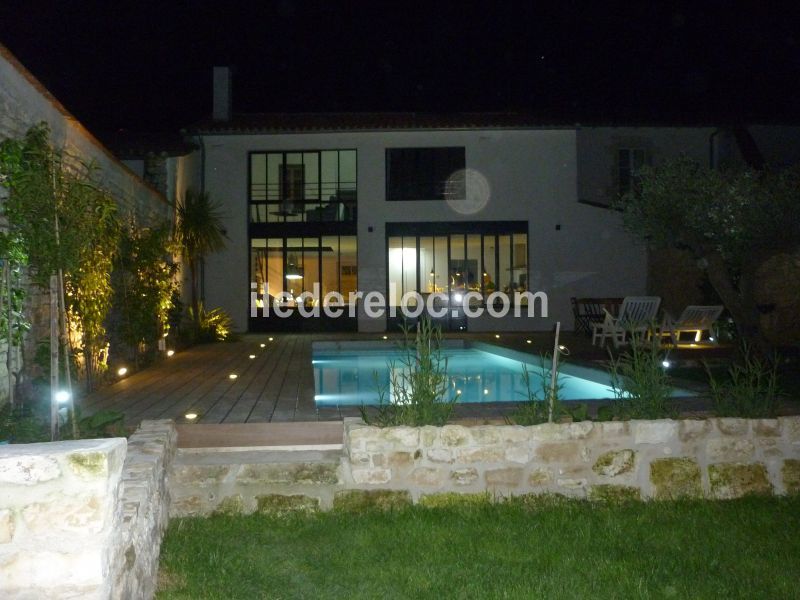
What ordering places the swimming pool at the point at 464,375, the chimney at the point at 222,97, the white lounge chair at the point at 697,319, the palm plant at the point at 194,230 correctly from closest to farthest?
the swimming pool at the point at 464,375 → the white lounge chair at the point at 697,319 → the palm plant at the point at 194,230 → the chimney at the point at 222,97

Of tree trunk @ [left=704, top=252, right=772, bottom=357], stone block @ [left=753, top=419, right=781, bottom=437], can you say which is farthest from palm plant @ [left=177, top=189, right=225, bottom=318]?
stone block @ [left=753, top=419, right=781, bottom=437]

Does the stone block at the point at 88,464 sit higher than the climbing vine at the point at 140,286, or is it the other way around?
the climbing vine at the point at 140,286

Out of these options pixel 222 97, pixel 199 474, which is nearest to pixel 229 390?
pixel 199 474

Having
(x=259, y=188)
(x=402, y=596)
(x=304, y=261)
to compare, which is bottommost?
(x=402, y=596)

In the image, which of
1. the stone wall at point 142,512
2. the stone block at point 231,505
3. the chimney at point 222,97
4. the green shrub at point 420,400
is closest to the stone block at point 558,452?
the green shrub at point 420,400

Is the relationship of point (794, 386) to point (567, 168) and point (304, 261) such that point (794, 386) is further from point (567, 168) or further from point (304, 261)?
point (304, 261)

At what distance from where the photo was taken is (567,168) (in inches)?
628

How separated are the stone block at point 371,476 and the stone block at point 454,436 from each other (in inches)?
14.4

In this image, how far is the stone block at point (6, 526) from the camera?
202 centimetres

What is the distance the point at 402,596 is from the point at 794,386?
15.9 ft

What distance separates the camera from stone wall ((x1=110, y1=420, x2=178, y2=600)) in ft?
7.97

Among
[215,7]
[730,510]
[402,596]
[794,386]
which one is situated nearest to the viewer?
[402,596]

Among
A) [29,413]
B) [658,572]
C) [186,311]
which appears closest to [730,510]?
[658,572]

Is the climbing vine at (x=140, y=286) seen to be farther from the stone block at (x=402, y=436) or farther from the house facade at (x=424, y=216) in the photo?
the house facade at (x=424, y=216)
